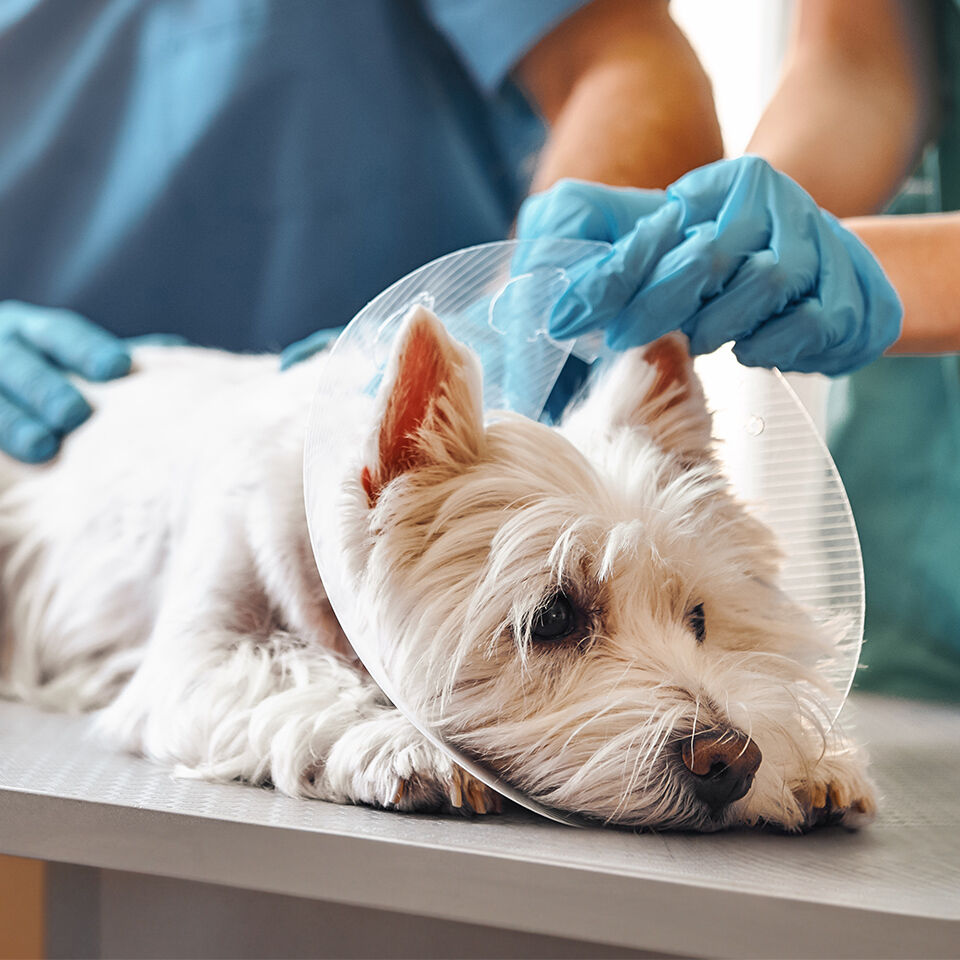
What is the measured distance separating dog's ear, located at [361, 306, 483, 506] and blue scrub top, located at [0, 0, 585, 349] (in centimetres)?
145

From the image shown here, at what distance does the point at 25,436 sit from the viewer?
1687mm

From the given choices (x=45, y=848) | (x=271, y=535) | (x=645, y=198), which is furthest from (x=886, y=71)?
(x=45, y=848)

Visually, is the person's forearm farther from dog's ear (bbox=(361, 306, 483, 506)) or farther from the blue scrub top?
the blue scrub top

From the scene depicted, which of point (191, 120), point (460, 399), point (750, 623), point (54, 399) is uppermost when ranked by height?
point (191, 120)

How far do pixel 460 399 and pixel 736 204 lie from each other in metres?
0.38

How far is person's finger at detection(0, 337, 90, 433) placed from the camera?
1.71m

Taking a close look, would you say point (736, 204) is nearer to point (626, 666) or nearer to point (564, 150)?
point (626, 666)

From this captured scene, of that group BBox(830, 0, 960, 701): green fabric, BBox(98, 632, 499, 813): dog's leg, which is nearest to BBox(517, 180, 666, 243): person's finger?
BBox(98, 632, 499, 813): dog's leg

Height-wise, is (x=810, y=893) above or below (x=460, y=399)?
below

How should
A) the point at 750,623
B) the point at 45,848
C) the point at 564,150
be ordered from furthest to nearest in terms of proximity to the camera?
the point at 564,150 < the point at 750,623 < the point at 45,848

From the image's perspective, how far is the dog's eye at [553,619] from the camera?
2.70ft

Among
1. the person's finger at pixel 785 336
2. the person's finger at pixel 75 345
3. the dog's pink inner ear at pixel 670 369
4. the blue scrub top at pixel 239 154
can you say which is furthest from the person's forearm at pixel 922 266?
the person's finger at pixel 75 345

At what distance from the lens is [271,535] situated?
1121 millimetres

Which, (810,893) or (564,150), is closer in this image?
(810,893)
